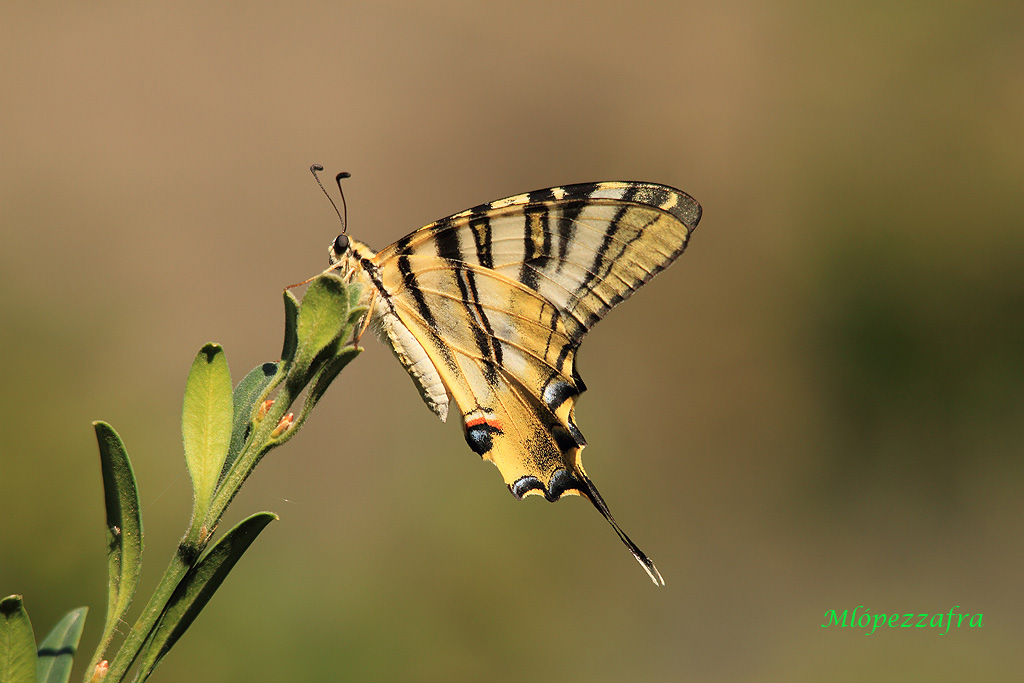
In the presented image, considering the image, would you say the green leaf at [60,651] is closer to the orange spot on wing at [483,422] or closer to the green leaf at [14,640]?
the green leaf at [14,640]

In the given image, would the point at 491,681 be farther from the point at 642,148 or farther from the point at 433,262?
the point at 642,148

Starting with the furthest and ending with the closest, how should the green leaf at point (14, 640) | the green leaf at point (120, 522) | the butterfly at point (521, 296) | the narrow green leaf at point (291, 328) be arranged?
the butterfly at point (521, 296), the narrow green leaf at point (291, 328), the green leaf at point (120, 522), the green leaf at point (14, 640)

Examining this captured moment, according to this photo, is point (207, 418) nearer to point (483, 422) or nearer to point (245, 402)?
point (245, 402)

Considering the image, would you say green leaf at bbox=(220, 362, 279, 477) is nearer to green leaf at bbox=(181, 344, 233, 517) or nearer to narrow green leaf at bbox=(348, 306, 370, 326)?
green leaf at bbox=(181, 344, 233, 517)

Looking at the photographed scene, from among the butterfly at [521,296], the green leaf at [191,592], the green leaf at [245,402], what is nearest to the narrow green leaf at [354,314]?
the green leaf at [245,402]

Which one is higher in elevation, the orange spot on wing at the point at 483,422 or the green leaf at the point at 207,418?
the green leaf at the point at 207,418

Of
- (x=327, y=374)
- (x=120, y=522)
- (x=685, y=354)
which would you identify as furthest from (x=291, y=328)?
(x=685, y=354)

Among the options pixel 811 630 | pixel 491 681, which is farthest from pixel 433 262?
pixel 811 630
